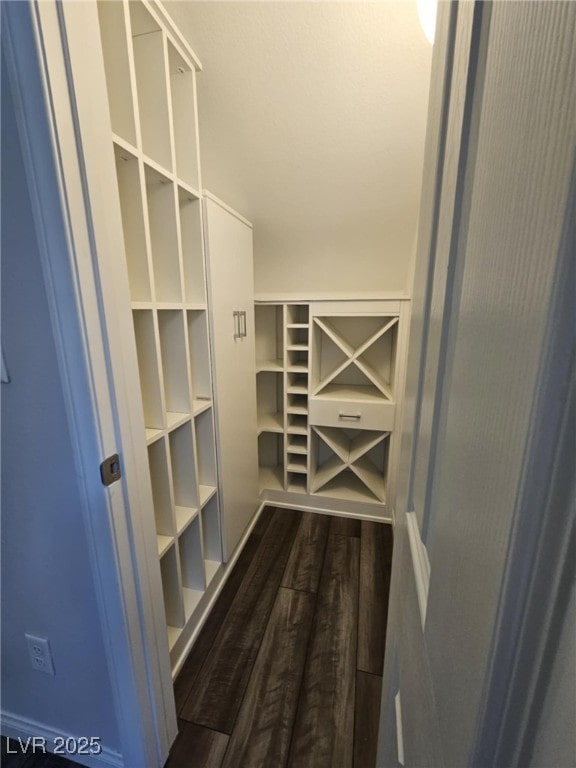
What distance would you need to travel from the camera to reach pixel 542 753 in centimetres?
21

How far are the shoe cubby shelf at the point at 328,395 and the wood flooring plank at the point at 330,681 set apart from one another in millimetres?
673

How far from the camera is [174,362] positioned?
4.29ft

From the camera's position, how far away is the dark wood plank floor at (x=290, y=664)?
3.47 ft

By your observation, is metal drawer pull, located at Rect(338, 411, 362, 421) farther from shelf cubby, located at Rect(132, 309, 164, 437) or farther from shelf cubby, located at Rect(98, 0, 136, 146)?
shelf cubby, located at Rect(98, 0, 136, 146)

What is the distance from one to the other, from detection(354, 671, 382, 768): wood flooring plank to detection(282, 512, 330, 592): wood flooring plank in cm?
46

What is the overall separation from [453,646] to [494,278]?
1.14ft

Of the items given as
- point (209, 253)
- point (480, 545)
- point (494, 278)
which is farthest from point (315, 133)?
point (480, 545)

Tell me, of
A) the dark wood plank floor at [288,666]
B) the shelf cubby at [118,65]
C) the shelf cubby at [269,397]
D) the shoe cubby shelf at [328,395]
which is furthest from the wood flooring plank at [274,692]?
the shelf cubby at [118,65]

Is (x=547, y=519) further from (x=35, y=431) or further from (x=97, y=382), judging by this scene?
(x=35, y=431)

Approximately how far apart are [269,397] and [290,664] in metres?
1.62

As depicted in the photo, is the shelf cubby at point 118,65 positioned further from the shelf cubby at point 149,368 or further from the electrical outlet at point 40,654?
the electrical outlet at point 40,654

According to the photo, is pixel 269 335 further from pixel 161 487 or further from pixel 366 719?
pixel 366 719

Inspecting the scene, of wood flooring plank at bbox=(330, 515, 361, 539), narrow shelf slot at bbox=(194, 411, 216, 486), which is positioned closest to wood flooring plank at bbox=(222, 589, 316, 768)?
wood flooring plank at bbox=(330, 515, 361, 539)

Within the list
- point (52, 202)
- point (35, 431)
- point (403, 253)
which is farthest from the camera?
point (403, 253)
